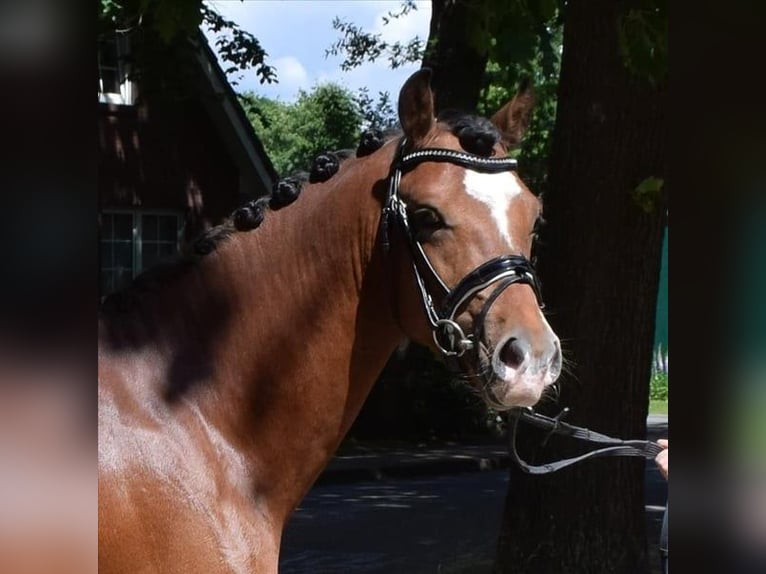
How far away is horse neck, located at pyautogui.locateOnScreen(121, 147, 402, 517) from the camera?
125 inches

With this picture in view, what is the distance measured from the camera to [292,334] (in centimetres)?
326

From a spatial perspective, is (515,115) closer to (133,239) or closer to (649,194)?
(649,194)

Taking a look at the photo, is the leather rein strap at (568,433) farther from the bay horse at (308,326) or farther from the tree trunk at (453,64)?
the tree trunk at (453,64)

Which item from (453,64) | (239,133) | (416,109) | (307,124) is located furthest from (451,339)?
(307,124)

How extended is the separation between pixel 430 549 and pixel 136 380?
793 cm

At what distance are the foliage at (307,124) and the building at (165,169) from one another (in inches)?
372

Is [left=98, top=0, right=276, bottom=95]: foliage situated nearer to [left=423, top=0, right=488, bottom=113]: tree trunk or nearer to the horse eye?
[left=423, top=0, right=488, bottom=113]: tree trunk

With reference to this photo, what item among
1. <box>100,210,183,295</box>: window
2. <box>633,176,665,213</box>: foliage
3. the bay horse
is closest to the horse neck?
the bay horse

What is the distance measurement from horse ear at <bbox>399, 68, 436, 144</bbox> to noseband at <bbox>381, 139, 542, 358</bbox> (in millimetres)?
70

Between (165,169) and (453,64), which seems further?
(165,169)

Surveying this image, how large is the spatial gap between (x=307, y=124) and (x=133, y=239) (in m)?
31.4

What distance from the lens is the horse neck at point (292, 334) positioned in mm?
3176
